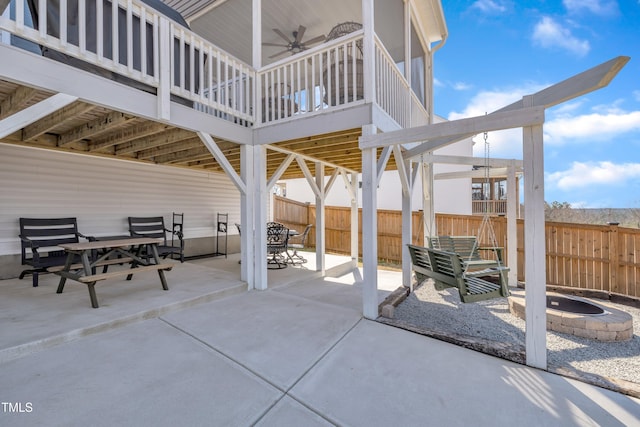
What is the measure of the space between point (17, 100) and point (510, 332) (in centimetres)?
570

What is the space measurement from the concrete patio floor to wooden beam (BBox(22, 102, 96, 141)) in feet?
7.03

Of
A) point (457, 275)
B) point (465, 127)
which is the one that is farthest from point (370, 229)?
point (465, 127)

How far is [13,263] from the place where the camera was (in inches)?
173

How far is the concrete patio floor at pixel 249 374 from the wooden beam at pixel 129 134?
2204 millimetres

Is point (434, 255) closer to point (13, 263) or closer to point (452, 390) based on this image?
point (452, 390)

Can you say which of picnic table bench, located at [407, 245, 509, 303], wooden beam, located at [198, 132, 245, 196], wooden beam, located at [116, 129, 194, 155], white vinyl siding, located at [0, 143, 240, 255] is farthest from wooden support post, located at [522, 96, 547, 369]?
white vinyl siding, located at [0, 143, 240, 255]

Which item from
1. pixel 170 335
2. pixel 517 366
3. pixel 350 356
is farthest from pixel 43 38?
pixel 517 366

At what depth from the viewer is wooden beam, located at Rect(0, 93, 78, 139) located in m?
2.15

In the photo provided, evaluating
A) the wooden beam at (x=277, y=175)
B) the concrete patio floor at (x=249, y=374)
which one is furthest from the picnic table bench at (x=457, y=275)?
the wooden beam at (x=277, y=175)

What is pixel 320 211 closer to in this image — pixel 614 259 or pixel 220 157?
pixel 220 157

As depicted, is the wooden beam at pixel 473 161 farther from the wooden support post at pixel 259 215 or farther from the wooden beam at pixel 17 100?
the wooden beam at pixel 17 100

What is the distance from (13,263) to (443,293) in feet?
23.0

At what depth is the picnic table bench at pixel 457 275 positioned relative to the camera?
278cm

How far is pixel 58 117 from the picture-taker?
3.21 metres
